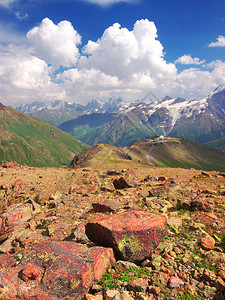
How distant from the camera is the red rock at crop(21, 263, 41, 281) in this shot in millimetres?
7135

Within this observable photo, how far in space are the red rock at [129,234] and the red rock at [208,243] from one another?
7.35 feet

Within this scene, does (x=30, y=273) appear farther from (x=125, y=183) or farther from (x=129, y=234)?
(x=125, y=183)

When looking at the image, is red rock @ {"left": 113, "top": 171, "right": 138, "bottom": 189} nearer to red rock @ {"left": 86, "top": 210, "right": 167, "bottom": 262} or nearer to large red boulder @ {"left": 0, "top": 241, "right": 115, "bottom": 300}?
red rock @ {"left": 86, "top": 210, "right": 167, "bottom": 262}

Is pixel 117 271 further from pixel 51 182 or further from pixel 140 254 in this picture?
pixel 51 182

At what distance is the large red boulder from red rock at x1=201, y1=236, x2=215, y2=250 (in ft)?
19.3

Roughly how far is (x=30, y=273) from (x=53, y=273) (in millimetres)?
975

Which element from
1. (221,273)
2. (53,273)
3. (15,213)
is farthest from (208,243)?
(15,213)

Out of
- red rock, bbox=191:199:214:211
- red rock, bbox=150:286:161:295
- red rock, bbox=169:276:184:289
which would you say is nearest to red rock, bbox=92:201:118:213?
red rock, bbox=191:199:214:211

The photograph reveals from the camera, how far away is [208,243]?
32.3ft

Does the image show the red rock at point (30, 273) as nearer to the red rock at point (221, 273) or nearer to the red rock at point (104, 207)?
the red rock at point (104, 207)

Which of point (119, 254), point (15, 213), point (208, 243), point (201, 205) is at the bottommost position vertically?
point (15, 213)

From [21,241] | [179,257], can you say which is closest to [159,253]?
[179,257]

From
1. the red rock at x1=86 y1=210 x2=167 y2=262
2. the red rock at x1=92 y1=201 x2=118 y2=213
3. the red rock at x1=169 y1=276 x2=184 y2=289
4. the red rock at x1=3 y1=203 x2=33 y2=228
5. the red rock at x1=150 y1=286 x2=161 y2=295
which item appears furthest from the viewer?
the red rock at x1=3 y1=203 x2=33 y2=228

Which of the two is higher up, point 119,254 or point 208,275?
point 208,275
